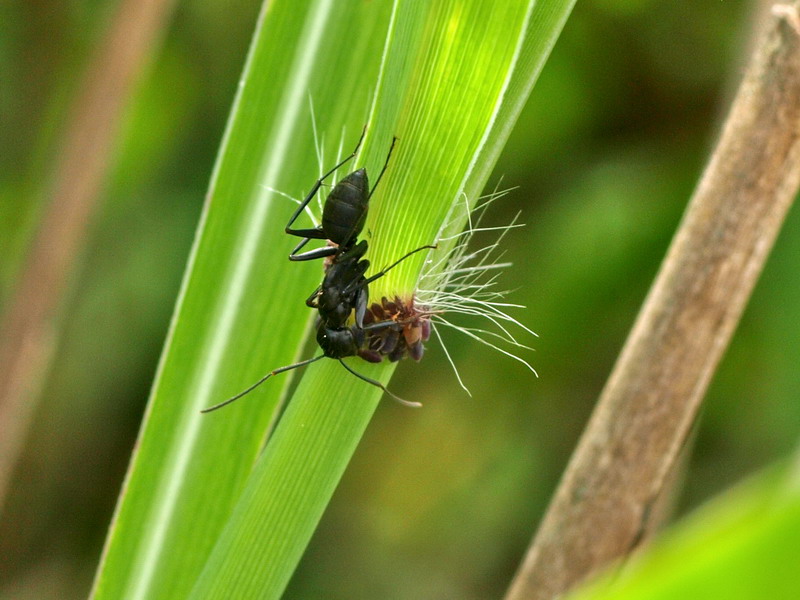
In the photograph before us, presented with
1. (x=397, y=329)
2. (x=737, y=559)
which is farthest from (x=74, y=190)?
(x=737, y=559)

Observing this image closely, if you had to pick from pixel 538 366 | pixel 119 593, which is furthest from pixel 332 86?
pixel 538 366

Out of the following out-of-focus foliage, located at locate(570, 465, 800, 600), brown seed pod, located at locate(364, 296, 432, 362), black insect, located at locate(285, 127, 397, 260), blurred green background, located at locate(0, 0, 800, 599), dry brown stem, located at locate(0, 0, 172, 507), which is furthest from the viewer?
blurred green background, located at locate(0, 0, 800, 599)

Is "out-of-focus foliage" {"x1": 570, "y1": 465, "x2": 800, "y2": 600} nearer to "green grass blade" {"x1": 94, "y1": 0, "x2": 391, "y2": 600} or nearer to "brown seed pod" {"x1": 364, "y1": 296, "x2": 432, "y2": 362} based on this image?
"brown seed pod" {"x1": 364, "y1": 296, "x2": 432, "y2": 362}

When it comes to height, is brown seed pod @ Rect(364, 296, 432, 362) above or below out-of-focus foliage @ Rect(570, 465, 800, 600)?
below

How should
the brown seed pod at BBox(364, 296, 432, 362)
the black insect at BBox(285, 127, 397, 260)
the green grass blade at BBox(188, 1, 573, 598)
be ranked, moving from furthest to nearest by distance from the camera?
the black insect at BBox(285, 127, 397, 260), the brown seed pod at BBox(364, 296, 432, 362), the green grass blade at BBox(188, 1, 573, 598)

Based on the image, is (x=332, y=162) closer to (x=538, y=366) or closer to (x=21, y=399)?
(x=21, y=399)

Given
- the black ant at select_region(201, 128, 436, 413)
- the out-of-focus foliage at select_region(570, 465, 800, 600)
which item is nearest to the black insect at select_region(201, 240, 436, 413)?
the black ant at select_region(201, 128, 436, 413)
